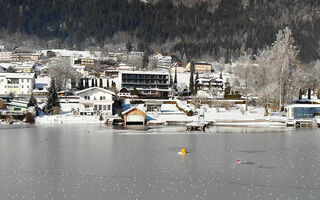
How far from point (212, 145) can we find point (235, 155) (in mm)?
6312

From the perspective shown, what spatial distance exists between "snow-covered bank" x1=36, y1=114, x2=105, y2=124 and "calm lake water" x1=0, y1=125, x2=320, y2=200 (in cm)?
1817

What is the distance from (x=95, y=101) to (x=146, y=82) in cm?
3567

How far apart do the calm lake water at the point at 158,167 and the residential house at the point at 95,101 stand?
24343 millimetres

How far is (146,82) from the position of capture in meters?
109

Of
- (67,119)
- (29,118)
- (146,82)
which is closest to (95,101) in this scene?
(67,119)

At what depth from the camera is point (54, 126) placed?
2450 inches

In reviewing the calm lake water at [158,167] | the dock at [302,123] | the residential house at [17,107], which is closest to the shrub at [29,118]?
the residential house at [17,107]

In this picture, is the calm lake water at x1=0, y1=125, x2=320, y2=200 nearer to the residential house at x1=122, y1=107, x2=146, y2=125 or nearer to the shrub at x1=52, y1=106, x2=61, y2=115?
the residential house at x1=122, y1=107, x2=146, y2=125

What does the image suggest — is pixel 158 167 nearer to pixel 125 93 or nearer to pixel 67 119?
pixel 67 119

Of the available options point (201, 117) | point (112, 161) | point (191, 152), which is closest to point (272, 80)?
point (201, 117)

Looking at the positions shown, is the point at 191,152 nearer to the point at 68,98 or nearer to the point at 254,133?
the point at 254,133

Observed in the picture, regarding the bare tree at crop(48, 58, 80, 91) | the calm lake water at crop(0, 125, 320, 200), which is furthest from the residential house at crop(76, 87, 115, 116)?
the bare tree at crop(48, 58, 80, 91)

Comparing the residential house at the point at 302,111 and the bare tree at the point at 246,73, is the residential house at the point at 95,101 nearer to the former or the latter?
the bare tree at the point at 246,73

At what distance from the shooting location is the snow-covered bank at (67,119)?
222 feet
